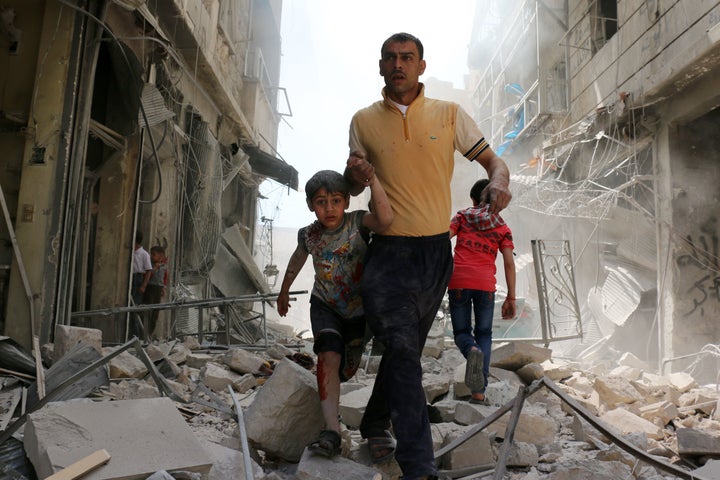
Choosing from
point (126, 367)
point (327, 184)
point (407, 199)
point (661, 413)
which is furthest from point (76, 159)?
point (661, 413)

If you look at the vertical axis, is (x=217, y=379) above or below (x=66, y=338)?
below

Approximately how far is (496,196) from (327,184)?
778 mm

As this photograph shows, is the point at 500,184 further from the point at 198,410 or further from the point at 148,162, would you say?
the point at 148,162

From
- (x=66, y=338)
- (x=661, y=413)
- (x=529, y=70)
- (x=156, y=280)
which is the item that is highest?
(x=529, y=70)

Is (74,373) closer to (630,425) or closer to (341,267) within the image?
(341,267)

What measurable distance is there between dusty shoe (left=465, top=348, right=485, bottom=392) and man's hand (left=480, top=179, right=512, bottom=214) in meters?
1.57

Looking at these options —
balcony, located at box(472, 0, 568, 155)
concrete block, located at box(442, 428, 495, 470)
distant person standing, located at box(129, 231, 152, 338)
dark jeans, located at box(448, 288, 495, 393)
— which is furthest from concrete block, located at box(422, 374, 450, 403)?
balcony, located at box(472, 0, 568, 155)

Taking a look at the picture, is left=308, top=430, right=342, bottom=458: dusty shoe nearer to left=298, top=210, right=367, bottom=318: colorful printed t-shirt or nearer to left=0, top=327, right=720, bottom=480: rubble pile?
left=0, top=327, right=720, bottom=480: rubble pile

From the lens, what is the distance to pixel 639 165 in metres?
9.27

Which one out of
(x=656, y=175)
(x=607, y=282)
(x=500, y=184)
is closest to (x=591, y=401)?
(x=500, y=184)

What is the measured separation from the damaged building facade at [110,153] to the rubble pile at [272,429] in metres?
1.19

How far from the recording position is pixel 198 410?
10.8 feet

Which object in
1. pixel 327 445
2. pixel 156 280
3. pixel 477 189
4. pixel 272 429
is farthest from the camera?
pixel 156 280

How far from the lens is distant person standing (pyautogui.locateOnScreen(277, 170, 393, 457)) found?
2404 millimetres
